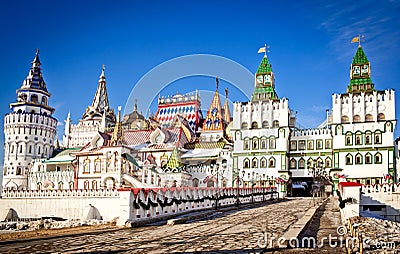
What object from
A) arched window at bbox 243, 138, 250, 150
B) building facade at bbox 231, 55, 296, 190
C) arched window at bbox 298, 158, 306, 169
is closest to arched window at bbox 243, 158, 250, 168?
Result: building facade at bbox 231, 55, 296, 190

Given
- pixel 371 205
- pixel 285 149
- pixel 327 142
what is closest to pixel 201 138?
pixel 285 149

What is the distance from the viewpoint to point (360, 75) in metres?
51.4

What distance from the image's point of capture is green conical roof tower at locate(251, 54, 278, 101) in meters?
55.4

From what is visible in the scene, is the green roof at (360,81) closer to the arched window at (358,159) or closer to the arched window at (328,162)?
the arched window at (358,159)

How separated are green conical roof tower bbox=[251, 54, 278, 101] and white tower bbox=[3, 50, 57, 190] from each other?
31.3m

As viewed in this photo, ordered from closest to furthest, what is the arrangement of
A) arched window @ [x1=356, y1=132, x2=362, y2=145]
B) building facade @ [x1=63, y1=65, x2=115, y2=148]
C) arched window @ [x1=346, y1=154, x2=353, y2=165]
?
arched window @ [x1=346, y1=154, x2=353, y2=165] → arched window @ [x1=356, y1=132, x2=362, y2=145] → building facade @ [x1=63, y1=65, x2=115, y2=148]

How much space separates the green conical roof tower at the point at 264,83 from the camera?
55438mm

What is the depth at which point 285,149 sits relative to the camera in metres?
50.4

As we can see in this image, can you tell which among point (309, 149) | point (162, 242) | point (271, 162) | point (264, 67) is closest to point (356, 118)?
point (309, 149)

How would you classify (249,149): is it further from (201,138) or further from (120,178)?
(120,178)

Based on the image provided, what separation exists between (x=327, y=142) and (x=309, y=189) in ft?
18.8

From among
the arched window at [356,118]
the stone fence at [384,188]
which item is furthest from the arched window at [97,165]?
the stone fence at [384,188]

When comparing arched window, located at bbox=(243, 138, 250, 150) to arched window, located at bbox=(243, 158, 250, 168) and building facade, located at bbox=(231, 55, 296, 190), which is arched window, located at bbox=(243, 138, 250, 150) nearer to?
building facade, located at bbox=(231, 55, 296, 190)

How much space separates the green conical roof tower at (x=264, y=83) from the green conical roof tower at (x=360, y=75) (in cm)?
927
